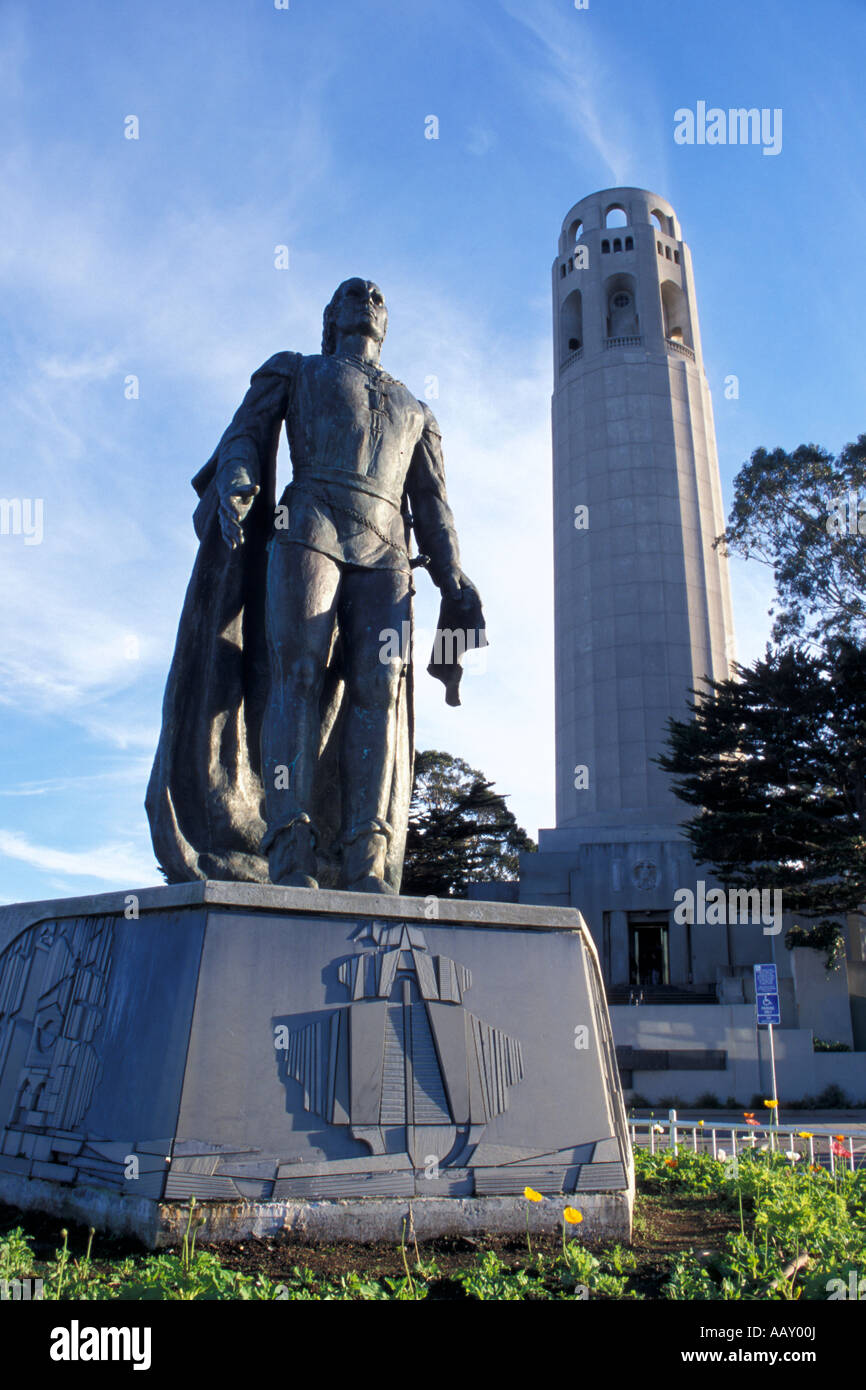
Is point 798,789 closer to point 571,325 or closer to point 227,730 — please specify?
point 227,730

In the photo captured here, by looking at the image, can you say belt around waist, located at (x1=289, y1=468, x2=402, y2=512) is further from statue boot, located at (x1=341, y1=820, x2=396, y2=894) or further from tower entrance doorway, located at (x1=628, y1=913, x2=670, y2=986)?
tower entrance doorway, located at (x1=628, y1=913, x2=670, y2=986)

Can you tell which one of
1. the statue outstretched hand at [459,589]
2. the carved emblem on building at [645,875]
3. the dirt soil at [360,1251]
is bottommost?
the dirt soil at [360,1251]

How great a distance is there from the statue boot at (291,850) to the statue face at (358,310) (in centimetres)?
285

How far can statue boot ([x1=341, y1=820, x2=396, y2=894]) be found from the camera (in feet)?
16.4

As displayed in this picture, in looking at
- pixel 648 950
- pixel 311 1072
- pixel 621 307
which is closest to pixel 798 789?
pixel 648 950

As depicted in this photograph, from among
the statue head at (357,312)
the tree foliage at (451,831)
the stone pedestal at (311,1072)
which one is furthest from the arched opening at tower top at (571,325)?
the stone pedestal at (311,1072)

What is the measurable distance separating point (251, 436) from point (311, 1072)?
3.38 m

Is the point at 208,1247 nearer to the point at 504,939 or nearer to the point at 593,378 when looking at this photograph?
the point at 504,939

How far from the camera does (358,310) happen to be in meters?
6.02

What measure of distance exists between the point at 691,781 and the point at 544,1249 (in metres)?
26.1

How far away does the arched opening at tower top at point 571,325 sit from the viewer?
46531 mm

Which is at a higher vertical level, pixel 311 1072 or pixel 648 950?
pixel 648 950

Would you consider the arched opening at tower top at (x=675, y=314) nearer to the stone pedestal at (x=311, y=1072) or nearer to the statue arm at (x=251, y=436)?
the statue arm at (x=251, y=436)

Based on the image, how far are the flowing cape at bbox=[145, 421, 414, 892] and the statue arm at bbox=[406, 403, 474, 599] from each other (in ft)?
2.65
